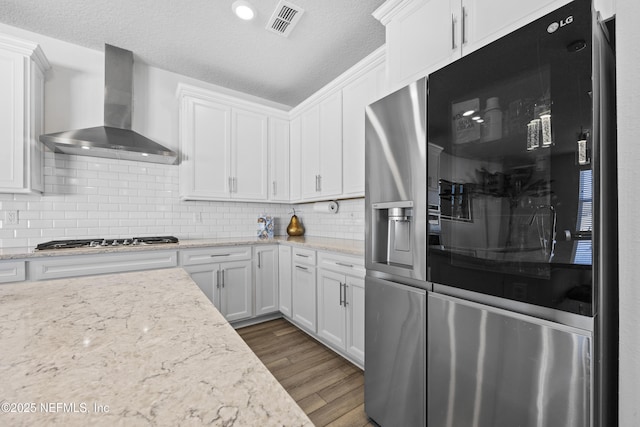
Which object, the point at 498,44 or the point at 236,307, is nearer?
the point at 498,44

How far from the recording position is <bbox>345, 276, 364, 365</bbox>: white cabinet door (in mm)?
1971

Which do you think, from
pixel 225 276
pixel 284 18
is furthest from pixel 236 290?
pixel 284 18

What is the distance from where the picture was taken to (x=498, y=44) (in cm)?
101

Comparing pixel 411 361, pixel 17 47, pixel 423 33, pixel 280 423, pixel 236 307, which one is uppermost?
pixel 17 47

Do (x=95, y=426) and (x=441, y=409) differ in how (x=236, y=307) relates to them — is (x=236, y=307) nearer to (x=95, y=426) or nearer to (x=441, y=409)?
(x=441, y=409)

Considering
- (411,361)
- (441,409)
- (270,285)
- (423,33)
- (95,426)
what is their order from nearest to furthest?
(95,426) < (441,409) < (411,361) < (423,33) < (270,285)

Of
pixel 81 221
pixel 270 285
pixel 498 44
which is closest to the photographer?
pixel 498 44

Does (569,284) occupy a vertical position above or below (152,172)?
below

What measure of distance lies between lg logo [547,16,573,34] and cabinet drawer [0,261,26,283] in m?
3.09

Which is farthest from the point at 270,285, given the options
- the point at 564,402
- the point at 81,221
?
the point at 564,402

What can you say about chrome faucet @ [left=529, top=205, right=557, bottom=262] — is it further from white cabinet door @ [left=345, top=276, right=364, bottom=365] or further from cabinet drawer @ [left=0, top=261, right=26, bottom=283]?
cabinet drawer @ [left=0, top=261, right=26, bottom=283]

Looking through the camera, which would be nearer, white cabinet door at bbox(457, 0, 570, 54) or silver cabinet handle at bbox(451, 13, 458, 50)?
white cabinet door at bbox(457, 0, 570, 54)

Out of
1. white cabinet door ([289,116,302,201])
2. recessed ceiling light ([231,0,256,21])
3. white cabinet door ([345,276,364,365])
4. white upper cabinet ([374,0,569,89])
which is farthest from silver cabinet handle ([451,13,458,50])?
white cabinet door ([289,116,302,201])

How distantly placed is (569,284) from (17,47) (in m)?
3.54
